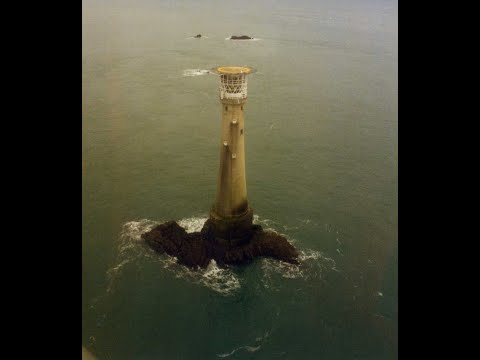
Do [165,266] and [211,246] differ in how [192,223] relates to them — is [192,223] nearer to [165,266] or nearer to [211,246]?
[211,246]

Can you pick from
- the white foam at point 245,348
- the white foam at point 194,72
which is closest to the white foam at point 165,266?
the white foam at point 245,348

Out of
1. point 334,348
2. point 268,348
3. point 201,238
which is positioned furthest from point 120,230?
point 334,348

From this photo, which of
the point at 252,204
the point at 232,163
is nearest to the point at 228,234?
the point at 232,163

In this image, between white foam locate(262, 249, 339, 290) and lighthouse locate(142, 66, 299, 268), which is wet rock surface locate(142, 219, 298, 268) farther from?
white foam locate(262, 249, 339, 290)

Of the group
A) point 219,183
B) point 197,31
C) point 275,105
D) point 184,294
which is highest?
point 197,31

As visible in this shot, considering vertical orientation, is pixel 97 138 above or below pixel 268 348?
above

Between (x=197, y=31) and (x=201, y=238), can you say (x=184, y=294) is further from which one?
(x=197, y=31)

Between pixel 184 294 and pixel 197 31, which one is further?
pixel 197 31
